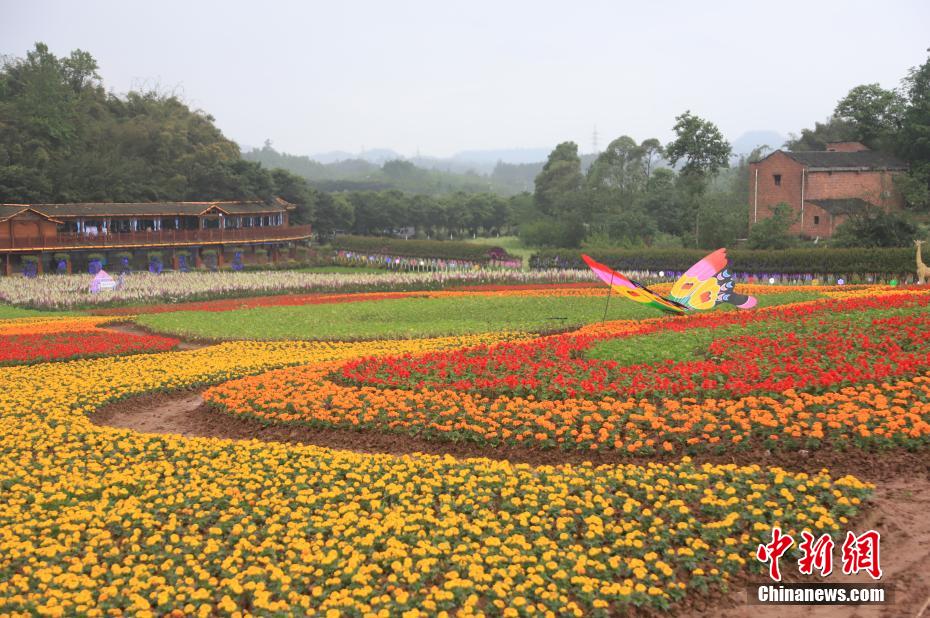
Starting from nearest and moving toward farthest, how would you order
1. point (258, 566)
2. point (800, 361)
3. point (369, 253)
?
point (258, 566) → point (800, 361) → point (369, 253)

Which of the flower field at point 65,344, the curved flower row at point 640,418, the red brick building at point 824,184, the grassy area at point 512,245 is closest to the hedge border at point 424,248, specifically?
the grassy area at point 512,245

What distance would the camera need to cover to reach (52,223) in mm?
51344

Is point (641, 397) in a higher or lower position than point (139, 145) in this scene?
lower

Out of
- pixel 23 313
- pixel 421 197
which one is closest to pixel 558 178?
pixel 421 197

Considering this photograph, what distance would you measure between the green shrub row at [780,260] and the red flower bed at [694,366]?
1856cm

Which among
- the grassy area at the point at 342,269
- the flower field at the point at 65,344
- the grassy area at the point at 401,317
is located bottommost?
the flower field at the point at 65,344

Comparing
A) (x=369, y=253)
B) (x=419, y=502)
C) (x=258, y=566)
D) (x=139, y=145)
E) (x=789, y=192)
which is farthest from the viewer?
(x=139, y=145)

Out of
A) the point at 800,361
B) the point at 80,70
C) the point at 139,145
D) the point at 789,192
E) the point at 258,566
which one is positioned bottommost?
the point at 258,566

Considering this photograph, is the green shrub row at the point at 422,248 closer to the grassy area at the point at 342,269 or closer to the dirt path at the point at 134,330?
the grassy area at the point at 342,269

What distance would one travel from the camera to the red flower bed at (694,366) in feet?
42.4

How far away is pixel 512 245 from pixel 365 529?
2703 inches

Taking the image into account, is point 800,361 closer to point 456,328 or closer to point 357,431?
point 357,431

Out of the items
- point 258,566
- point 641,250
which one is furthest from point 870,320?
point 641,250

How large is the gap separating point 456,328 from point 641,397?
1050 centimetres
